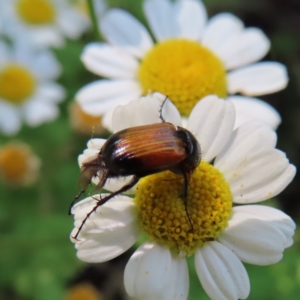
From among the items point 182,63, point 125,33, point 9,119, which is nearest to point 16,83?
point 9,119

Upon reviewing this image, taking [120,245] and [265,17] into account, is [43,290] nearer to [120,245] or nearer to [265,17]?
[120,245]

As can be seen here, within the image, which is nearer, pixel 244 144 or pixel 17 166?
pixel 244 144

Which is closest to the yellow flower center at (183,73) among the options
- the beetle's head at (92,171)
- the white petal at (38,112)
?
the beetle's head at (92,171)

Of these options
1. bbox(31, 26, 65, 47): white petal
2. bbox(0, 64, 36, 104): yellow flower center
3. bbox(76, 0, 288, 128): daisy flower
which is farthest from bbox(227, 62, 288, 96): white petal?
bbox(31, 26, 65, 47): white petal

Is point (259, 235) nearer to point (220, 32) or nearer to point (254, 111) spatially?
point (254, 111)

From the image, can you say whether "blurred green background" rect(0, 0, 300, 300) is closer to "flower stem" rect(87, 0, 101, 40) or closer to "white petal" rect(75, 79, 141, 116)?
"white petal" rect(75, 79, 141, 116)

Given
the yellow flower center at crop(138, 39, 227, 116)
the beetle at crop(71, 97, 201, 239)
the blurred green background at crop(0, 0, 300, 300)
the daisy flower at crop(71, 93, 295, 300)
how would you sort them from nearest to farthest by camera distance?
the beetle at crop(71, 97, 201, 239)
the daisy flower at crop(71, 93, 295, 300)
the yellow flower center at crop(138, 39, 227, 116)
the blurred green background at crop(0, 0, 300, 300)

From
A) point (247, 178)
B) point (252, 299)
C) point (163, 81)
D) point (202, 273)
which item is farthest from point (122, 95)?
point (252, 299)
